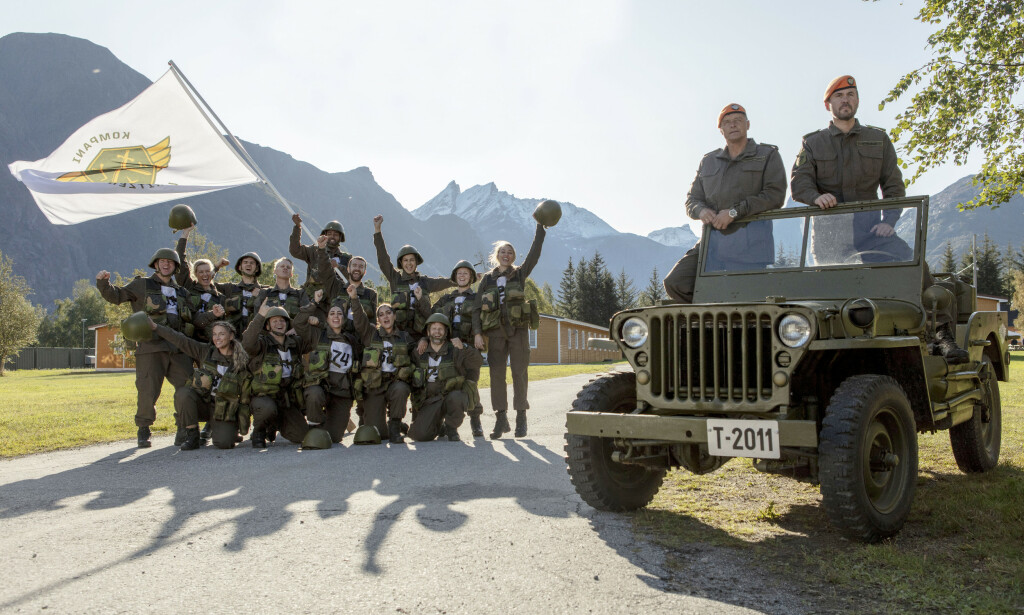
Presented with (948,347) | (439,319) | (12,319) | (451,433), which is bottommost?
(451,433)

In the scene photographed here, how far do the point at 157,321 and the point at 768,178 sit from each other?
251 inches

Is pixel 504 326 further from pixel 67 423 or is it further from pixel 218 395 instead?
pixel 67 423

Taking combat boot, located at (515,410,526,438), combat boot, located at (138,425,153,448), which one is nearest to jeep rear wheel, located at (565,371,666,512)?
combat boot, located at (515,410,526,438)

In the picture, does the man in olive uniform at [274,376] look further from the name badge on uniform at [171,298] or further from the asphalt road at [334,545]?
the asphalt road at [334,545]

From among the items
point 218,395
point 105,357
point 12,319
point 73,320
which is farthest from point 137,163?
point 73,320

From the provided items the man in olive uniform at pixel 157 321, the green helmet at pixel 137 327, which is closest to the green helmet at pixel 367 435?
the man in olive uniform at pixel 157 321

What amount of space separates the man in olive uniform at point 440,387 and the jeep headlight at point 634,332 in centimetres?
389

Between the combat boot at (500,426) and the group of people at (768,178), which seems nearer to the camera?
the group of people at (768,178)

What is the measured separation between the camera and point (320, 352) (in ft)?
25.8

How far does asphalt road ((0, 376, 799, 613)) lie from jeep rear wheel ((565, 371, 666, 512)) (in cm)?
15

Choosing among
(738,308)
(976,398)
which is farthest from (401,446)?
(976,398)

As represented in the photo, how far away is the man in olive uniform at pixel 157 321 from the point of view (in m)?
7.86

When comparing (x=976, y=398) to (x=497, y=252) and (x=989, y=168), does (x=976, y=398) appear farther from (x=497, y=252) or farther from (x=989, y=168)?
(x=989, y=168)

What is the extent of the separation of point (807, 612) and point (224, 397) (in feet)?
20.1
